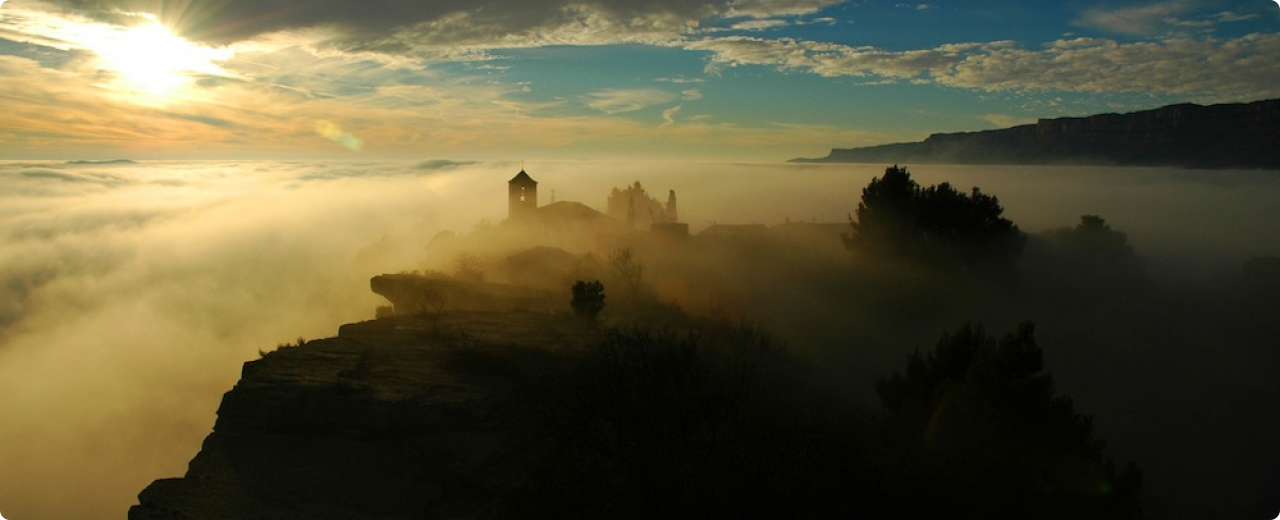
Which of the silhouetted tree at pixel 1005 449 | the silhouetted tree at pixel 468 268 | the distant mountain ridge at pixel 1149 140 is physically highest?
the distant mountain ridge at pixel 1149 140

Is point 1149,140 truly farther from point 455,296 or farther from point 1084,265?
point 455,296

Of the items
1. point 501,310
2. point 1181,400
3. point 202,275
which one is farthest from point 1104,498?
point 202,275

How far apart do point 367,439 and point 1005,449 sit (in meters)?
19.0

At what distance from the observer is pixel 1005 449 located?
20500mm

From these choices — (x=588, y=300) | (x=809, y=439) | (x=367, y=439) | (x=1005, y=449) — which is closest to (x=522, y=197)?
(x=588, y=300)

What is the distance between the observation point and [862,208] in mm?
50875

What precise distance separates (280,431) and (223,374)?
99435mm

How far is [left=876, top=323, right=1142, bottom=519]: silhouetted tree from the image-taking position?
17312 mm

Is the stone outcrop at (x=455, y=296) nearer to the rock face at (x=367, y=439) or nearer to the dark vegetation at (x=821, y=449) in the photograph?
the rock face at (x=367, y=439)

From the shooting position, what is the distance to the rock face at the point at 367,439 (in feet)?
55.5

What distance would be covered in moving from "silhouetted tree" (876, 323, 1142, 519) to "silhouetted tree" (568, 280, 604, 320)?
14.6 m

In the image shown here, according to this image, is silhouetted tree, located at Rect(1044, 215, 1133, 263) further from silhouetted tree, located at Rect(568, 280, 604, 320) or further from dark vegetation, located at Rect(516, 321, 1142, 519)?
silhouetted tree, located at Rect(568, 280, 604, 320)

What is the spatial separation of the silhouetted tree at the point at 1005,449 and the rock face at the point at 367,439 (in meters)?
10.7

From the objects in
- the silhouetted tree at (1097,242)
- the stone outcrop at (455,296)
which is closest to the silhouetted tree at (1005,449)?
the stone outcrop at (455,296)
